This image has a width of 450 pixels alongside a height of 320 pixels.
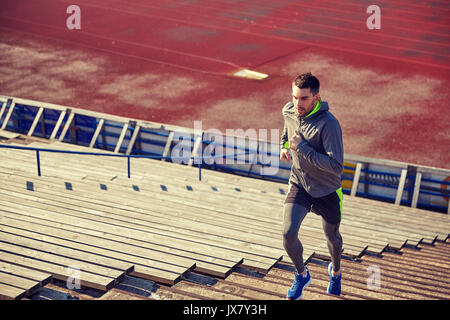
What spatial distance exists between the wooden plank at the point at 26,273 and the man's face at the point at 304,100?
297 centimetres

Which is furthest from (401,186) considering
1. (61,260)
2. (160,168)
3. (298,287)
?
(61,260)

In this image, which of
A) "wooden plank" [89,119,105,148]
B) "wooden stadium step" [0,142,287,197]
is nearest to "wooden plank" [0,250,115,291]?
"wooden stadium step" [0,142,287,197]

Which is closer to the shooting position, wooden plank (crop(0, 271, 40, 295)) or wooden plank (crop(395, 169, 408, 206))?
wooden plank (crop(0, 271, 40, 295))

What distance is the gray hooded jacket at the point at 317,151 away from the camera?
5602mm

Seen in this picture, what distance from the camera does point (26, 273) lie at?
5605 millimetres

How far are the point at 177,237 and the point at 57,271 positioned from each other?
2259mm

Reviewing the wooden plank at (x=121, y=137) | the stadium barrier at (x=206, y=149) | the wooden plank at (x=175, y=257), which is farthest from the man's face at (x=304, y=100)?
the wooden plank at (x=121, y=137)

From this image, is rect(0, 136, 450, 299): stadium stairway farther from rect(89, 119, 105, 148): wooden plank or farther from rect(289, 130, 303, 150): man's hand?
rect(89, 119, 105, 148): wooden plank

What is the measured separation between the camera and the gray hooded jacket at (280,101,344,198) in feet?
18.4

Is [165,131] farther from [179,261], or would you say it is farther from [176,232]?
[179,261]

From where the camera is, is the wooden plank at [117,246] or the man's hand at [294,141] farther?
the wooden plank at [117,246]

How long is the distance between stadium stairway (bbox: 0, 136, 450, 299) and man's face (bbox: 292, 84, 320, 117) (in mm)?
1934

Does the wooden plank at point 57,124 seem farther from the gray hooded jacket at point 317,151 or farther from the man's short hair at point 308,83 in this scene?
the man's short hair at point 308,83
